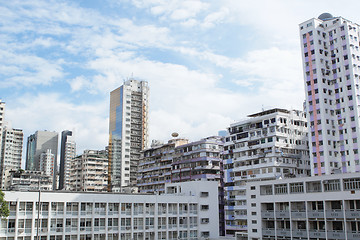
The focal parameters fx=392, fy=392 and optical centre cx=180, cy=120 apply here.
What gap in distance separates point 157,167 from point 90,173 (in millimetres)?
51575

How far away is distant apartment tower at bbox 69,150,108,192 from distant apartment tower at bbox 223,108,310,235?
80055 mm

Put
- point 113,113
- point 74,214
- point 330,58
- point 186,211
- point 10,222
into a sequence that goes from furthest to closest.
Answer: point 113,113 → point 330,58 → point 186,211 → point 74,214 → point 10,222

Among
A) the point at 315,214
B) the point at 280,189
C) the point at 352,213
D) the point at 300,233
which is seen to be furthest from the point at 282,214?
the point at 352,213

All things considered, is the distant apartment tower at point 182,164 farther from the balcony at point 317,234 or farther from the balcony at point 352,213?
the balcony at point 352,213

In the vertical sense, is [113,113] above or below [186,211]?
above

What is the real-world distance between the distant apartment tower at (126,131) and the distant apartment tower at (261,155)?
66510mm

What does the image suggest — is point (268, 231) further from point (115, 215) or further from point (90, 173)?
point (90, 173)

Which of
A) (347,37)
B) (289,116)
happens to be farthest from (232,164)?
(347,37)

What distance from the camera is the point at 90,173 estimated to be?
169 metres

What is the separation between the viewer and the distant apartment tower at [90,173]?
168 m

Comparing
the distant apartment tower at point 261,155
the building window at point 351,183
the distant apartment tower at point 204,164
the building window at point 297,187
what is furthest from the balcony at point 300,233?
the distant apartment tower at point 204,164

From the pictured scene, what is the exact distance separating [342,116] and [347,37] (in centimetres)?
2066

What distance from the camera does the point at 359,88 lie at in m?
97.6

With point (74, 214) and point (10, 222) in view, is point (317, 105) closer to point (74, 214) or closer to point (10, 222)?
point (74, 214)
